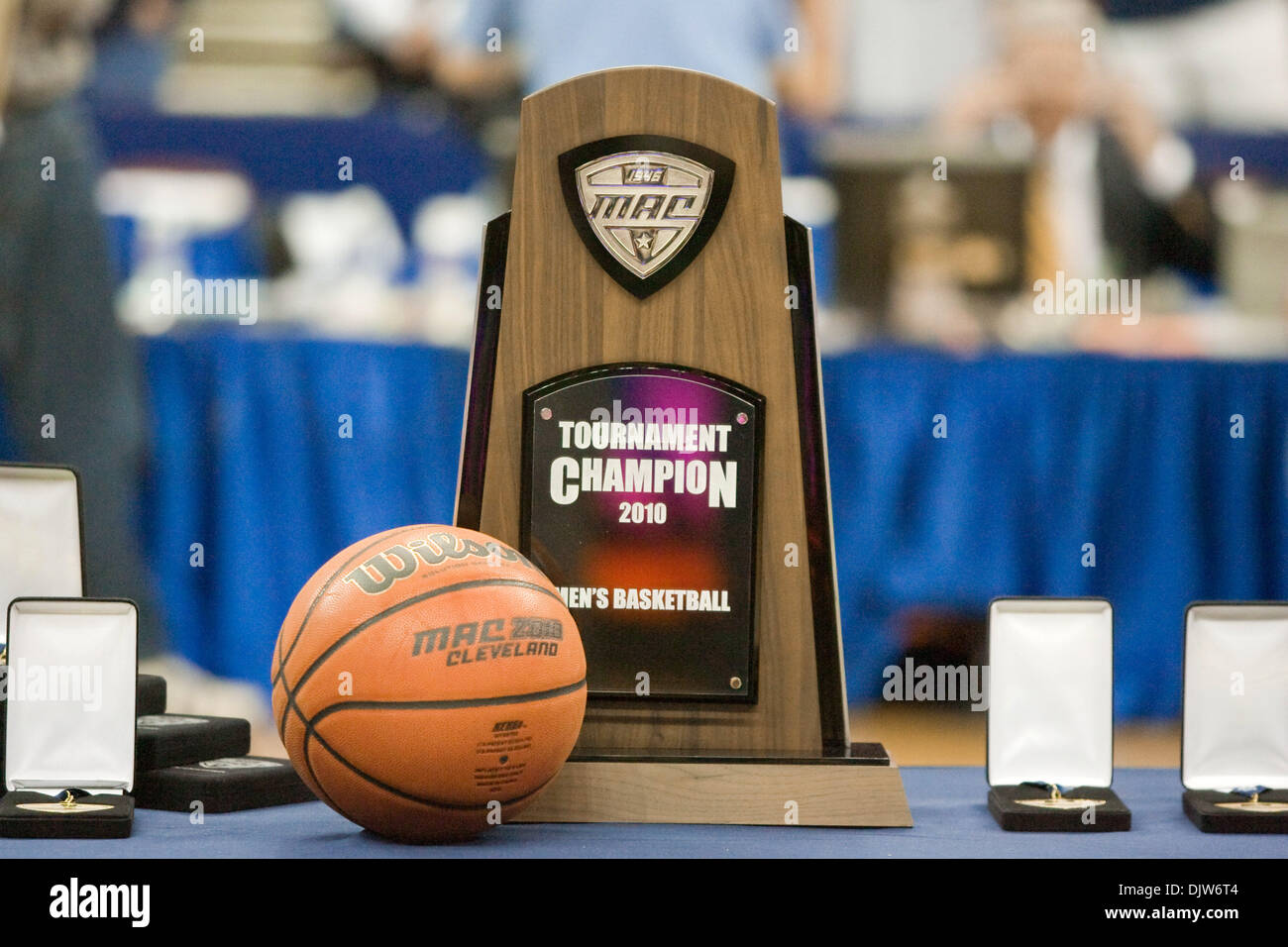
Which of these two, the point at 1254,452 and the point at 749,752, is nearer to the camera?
the point at 749,752

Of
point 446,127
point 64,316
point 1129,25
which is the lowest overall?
point 64,316

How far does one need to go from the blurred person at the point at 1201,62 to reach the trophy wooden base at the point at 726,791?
122 inches

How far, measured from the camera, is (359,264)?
441cm

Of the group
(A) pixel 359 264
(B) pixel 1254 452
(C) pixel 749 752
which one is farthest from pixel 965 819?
(A) pixel 359 264

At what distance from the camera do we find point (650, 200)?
2354 millimetres

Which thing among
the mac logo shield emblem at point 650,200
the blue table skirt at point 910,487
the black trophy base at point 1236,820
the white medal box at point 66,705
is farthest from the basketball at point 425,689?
the blue table skirt at point 910,487

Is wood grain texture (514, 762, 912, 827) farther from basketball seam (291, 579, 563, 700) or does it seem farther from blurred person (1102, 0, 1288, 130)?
blurred person (1102, 0, 1288, 130)

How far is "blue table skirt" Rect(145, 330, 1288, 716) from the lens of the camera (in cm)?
387

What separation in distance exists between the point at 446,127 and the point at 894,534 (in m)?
1.86

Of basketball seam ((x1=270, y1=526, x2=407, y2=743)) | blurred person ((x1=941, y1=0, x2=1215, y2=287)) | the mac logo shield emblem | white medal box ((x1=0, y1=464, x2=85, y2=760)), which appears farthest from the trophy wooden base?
blurred person ((x1=941, y1=0, x2=1215, y2=287))

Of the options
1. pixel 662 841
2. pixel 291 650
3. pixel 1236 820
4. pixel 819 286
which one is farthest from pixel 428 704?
pixel 819 286

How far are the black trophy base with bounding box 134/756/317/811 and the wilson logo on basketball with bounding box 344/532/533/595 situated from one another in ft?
1.61

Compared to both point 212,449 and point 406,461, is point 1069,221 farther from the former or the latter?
point 212,449

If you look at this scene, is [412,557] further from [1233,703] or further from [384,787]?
[1233,703]
